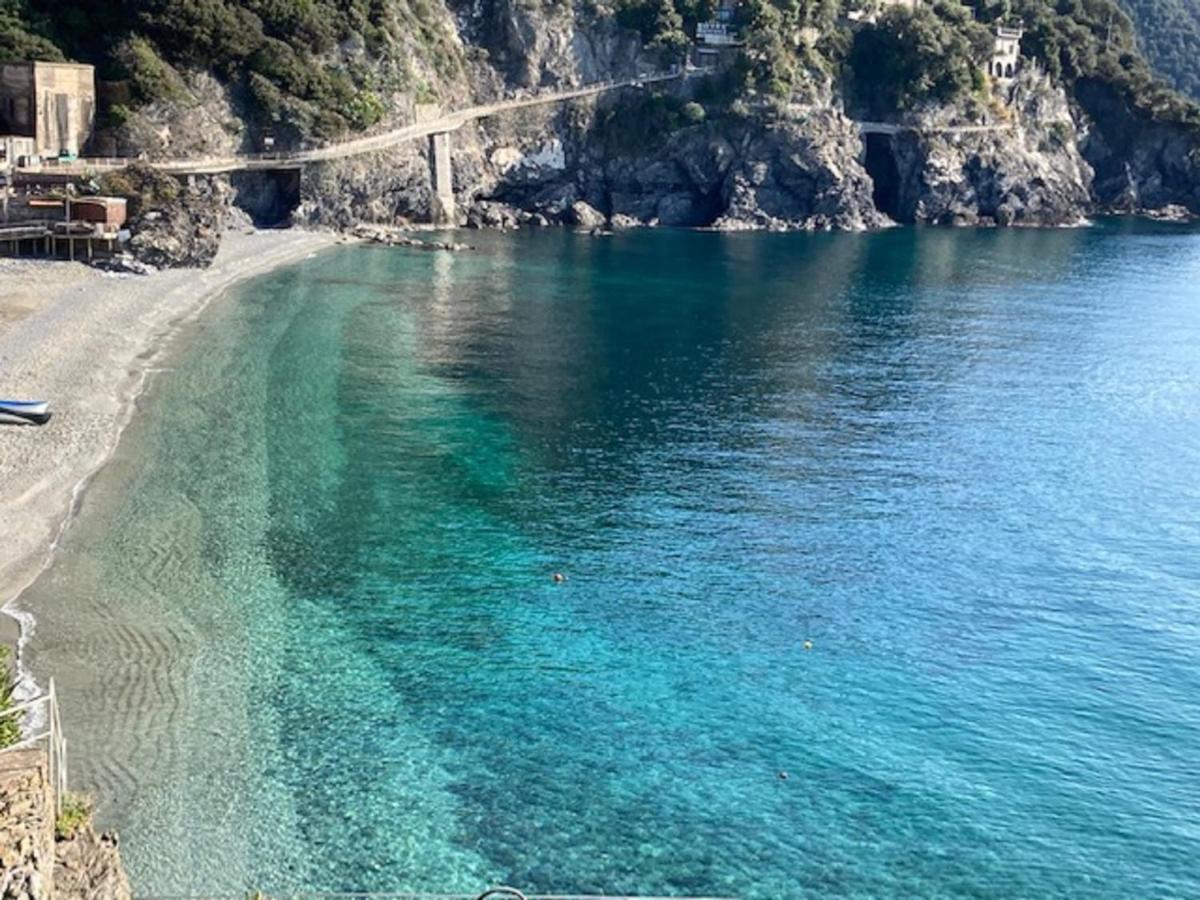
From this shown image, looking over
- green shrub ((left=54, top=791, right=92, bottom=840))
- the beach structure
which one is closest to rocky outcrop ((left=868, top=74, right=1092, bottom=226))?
the beach structure

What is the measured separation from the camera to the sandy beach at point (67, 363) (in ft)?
118

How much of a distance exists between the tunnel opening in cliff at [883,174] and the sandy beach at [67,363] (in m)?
74.0

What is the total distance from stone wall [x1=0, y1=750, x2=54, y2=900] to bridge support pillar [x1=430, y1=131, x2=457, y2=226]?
99615 mm

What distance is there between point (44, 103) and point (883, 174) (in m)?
87.8

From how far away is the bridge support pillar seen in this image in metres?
109

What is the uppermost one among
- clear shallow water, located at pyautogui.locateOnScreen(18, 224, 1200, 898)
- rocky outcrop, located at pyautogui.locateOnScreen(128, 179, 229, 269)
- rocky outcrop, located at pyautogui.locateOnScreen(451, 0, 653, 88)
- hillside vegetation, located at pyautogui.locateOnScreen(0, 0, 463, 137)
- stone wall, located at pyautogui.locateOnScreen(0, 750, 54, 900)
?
rocky outcrop, located at pyautogui.locateOnScreen(451, 0, 653, 88)

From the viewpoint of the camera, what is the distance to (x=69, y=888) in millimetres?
14984

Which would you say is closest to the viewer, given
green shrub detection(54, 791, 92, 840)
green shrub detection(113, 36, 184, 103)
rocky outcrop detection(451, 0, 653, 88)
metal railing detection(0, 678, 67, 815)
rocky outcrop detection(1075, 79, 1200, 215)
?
green shrub detection(54, 791, 92, 840)

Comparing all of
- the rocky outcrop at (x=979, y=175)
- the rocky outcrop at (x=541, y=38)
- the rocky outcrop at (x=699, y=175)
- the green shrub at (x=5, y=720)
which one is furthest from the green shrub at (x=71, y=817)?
the rocky outcrop at (x=979, y=175)

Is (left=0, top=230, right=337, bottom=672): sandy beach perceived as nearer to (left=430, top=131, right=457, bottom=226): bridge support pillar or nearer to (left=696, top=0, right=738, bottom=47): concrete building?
(left=430, top=131, right=457, bottom=226): bridge support pillar

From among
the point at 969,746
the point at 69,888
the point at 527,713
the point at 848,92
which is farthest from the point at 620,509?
the point at 848,92

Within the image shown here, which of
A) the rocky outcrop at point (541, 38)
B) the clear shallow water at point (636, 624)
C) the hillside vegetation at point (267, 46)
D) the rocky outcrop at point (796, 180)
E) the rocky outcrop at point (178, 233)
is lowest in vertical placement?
the clear shallow water at point (636, 624)

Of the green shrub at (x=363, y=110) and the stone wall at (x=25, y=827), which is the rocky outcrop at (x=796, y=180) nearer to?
the green shrub at (x=363, y=110)

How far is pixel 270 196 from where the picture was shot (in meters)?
98.3
